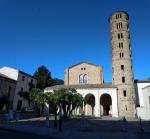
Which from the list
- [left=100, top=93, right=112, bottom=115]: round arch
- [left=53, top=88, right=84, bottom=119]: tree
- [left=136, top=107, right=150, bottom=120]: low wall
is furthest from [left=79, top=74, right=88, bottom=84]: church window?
[left=53, top=88, right=84, bottom=119]: tree

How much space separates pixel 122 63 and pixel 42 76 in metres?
28.7

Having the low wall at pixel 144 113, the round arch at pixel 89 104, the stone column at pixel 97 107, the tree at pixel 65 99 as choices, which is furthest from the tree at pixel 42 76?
the low wall at pixel 144 113

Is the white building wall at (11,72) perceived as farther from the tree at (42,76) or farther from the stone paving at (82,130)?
the stone paving at (82,130)

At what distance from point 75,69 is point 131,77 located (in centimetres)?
1484

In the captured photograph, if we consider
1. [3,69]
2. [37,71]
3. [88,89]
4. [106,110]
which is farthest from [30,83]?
[106,110]

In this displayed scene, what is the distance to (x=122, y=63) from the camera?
4312 cm

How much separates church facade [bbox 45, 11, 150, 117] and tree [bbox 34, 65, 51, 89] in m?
12.7

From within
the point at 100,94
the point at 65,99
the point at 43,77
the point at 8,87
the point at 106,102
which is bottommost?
the point at 65,99

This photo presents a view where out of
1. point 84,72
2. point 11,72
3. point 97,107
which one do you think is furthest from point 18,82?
point 97,107

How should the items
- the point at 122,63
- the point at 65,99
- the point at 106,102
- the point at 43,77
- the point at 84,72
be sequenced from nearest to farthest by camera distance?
the point at 65,99 < the point at 122,63 < the point at 106,102 < the point at 84,72 < the point at 43,77

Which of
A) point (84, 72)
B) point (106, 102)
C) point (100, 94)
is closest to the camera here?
point (100, 94)

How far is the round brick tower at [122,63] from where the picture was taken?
4019 cm

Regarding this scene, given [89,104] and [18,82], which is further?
[18,82]

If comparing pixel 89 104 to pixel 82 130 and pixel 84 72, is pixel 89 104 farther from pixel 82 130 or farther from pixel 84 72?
pixel 82 130
